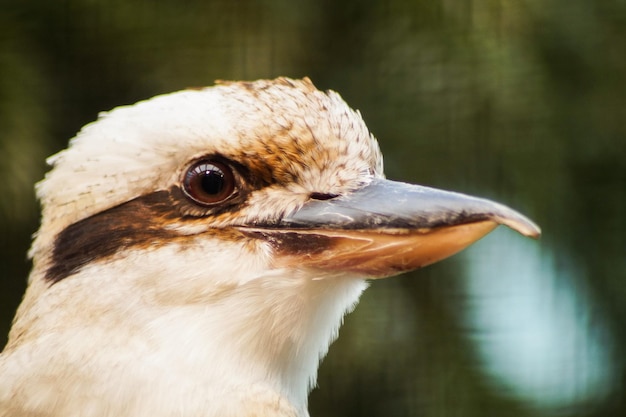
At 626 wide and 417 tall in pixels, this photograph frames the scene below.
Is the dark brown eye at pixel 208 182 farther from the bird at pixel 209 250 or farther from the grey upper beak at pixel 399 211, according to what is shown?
the grey upper beak at pixel 399 211

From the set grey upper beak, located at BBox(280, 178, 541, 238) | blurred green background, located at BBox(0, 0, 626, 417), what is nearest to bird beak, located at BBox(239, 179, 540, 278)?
grey upper beak, located at BBox(280, 178, 541, 238)

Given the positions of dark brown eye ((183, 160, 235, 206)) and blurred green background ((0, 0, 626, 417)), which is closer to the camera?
dark brown eye ((183, 160, 235, 206))

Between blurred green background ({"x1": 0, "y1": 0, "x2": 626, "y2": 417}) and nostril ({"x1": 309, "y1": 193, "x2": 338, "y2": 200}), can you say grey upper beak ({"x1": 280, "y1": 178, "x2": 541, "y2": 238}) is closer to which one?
nostril ({"x1": 309, "y1": 193, "x2": 338, "y2": 200})

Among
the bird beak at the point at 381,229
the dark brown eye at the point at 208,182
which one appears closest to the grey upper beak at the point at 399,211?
the bird beak at the point at 381,229

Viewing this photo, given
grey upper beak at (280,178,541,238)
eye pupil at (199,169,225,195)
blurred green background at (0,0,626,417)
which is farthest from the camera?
blurred green background at (0,0,626,417)

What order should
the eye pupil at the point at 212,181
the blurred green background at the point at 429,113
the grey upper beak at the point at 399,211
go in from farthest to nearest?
the blurred green background at the point at 429,113 < the eye pupil at the point at 212,181 < the grey upper beak at the point at 399,211

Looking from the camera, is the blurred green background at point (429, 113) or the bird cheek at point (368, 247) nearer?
the bird cheek at point (368, 247)

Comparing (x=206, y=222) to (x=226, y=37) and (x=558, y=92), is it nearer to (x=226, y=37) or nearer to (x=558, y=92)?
(x=226, y=37)

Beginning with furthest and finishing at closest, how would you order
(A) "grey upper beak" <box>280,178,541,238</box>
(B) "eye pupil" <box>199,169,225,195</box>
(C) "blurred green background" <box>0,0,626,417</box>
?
(C) "blurred green background" <box>0,0,626,417</box>, (B) "eye pupil" <box>199,169,225,195</box>, (A) "grey upper beak" <box>280,178,541,238</box>

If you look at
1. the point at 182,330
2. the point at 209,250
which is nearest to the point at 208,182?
the point at 209,250
